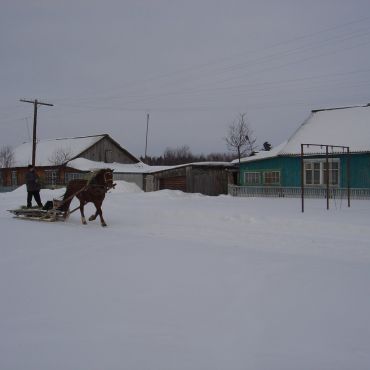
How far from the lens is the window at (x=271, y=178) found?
29.0 m

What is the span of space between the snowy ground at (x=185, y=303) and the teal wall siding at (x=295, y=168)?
15.2 metres

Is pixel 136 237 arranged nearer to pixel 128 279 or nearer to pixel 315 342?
pixel 128 279

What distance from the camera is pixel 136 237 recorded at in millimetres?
11531

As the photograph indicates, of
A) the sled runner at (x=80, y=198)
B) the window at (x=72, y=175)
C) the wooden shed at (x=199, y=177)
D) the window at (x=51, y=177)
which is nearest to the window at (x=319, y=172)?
the wooden shed at (x=199, y=177)

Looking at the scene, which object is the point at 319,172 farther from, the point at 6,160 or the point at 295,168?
the point at 6,160

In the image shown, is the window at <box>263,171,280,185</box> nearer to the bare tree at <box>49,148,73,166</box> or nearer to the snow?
the snow

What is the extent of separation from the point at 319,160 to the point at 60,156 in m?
28.4

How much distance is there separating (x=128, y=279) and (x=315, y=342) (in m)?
3.21

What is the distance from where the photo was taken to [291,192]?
91.4ft

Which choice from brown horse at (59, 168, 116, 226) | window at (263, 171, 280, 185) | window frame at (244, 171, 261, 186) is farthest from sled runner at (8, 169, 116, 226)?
window frame at (244, 171, 261, 186)

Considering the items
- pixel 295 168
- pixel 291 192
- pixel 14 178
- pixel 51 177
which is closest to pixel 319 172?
pixel 295 168

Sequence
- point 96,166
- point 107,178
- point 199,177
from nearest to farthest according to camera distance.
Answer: point 107,178 < point 199,177 < point 96,166

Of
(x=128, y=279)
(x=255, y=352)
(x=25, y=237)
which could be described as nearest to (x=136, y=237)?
(x=25, y=237)

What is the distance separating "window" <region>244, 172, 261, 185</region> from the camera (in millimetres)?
30281
